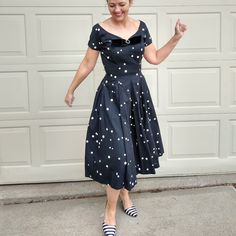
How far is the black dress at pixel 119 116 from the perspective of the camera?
7.81ft

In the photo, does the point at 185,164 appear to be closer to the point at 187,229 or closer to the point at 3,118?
the point at 187,229

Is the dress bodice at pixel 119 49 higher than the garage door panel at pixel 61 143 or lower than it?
higher

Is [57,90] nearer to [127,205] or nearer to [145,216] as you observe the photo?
[127,205]

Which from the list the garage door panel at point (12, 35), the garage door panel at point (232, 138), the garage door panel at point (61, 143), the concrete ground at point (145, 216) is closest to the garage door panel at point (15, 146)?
the garage door panel at point (61, 143)

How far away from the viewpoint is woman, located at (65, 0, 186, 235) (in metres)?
2.38

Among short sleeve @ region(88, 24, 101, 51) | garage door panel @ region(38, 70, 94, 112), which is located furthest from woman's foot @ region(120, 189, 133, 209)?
short sleeve @ region(88, 24, 101, 51)

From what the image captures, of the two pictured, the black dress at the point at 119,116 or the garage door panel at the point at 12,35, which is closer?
the black dress at the point at 119,116

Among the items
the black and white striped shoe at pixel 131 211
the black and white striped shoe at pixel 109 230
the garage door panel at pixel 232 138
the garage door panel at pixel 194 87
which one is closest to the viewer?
the black and white striped shoe at pixel 109 230

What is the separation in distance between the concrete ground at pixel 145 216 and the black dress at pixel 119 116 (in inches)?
16.0

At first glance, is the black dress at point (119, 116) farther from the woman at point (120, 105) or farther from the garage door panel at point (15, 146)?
the garage door panel at point (15, 146)

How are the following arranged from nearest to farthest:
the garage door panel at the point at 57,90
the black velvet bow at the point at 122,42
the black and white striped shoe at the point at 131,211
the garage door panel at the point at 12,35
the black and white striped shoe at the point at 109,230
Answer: the black velvet bow at the point at 122,42 → the black and white striped shoe at the point at 109,230 → the black and white striped shoe at the point at 131,211 → the garage door panel at the point at 12,35 → the garage door panel at the point at 57,90

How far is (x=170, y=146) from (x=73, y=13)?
132 cm

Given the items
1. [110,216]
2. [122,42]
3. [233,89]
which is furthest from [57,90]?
[233,89]

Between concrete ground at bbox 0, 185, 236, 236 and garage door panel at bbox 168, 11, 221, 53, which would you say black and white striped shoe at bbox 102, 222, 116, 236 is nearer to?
concrete ground at bbox 0, 185, 236, 236
